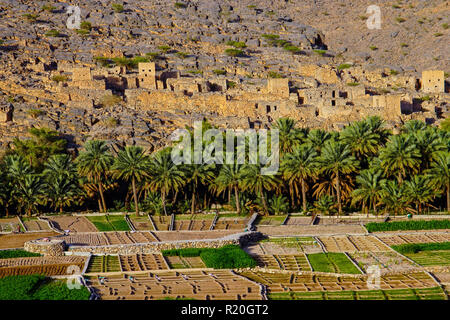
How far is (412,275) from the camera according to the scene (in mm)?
41500

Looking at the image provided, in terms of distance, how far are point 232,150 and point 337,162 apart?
8.56 meters

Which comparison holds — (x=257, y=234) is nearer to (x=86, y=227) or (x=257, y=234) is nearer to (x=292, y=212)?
(x=292, y=212)

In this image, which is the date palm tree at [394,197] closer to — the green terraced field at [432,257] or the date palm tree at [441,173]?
the date palm tree at [441,173]

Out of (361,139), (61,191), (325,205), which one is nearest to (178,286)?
(325,205)

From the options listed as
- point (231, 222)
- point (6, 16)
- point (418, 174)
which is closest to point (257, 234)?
point (231, 222)

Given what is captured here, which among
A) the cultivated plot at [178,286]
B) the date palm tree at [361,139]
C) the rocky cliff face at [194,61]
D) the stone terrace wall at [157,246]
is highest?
the rocky cliff face at [194,61]

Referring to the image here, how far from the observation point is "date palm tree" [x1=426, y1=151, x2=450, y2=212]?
53.0m

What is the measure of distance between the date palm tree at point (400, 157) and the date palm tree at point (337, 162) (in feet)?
7.42

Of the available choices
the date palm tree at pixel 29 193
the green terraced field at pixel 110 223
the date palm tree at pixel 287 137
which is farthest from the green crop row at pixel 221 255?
the date palm tree at pixel 287 137

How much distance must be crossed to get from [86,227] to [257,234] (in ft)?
38.2

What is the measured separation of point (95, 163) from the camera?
5666cm

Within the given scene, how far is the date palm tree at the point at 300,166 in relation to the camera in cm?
5547

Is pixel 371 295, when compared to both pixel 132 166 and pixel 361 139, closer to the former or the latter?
pixel 361 139
